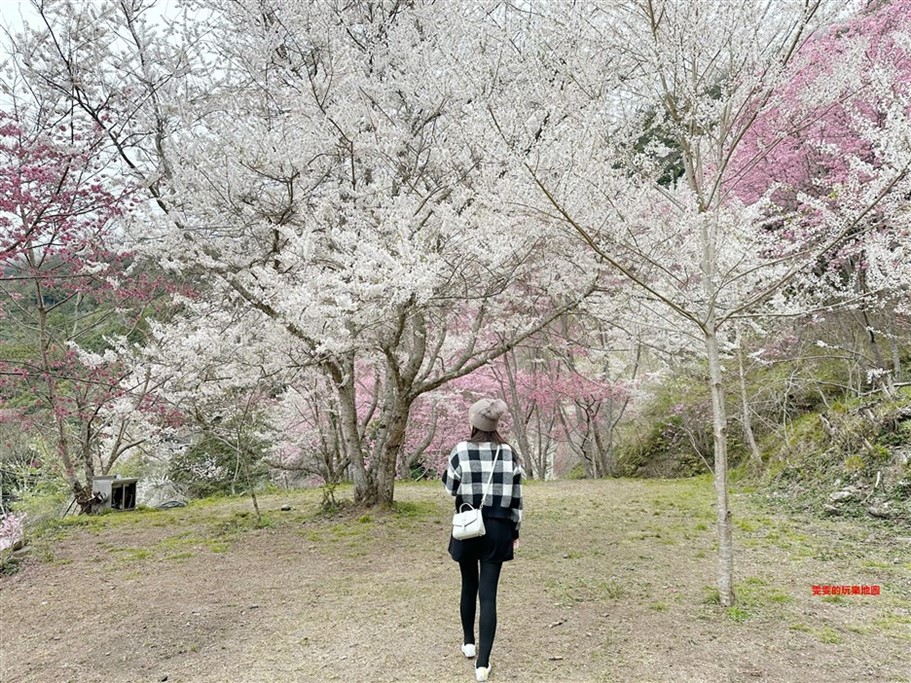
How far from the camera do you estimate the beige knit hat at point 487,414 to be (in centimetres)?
248

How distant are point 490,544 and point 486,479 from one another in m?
0.28

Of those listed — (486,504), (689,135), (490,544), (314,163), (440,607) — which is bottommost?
(440,607)

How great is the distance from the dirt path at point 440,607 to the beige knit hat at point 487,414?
3.57 ft

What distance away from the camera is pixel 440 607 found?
3268mm

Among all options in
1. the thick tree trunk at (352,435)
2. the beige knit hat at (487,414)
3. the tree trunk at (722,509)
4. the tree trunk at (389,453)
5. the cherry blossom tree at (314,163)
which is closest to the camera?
the beige knit hat at (487,414)

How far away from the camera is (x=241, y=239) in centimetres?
523

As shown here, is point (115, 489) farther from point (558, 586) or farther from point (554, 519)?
point (558, 586)

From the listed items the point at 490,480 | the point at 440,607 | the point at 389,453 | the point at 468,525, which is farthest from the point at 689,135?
the point at 389,453

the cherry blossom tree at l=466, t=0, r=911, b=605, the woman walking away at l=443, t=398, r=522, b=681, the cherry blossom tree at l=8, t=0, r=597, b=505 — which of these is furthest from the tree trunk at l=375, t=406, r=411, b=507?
the woman walking away at l=443, t=398, r=522, b=681

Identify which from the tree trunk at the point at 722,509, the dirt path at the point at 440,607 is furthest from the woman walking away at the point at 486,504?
the tree trunk at the point at 722,509

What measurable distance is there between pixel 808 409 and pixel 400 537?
22.1ft

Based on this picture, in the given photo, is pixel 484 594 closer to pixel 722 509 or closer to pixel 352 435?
pixel 722 509

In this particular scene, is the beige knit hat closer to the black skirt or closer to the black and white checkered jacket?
the black and white checkered jacket

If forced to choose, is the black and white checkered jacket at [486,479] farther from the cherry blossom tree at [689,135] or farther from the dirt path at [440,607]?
the cherry blossom tree at [689,135]
